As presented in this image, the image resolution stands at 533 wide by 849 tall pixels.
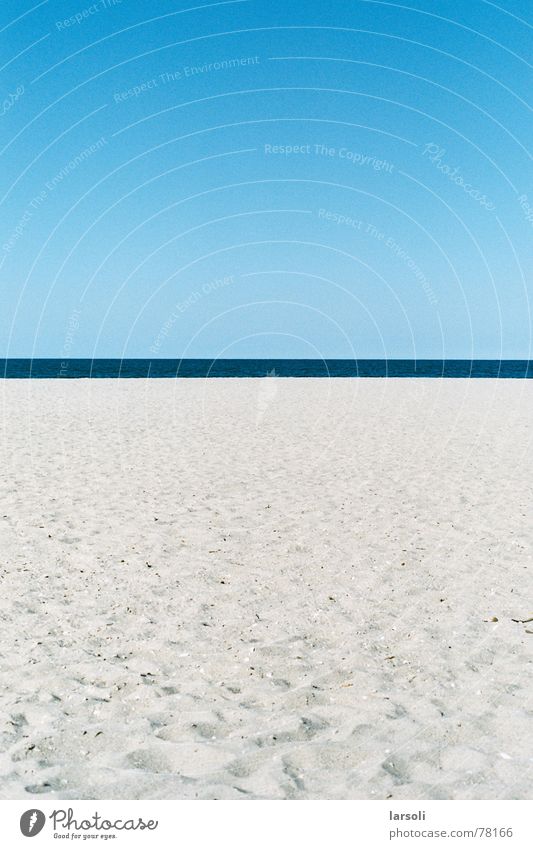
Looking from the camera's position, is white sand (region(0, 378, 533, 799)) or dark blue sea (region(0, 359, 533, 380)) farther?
dark blue sea (region(0, 359, 533, 380))

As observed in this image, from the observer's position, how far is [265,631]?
5145mm

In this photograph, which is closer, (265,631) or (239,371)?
(265,631)

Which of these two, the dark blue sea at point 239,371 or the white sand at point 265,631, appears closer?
the white sand at point 265,631

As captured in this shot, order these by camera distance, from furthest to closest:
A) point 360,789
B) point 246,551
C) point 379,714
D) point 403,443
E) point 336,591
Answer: point 403,443, point 246,551, point 336,591, point 379,714, point 360,789

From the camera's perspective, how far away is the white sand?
347cm

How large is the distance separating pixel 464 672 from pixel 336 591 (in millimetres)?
1653

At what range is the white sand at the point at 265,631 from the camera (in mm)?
3475
